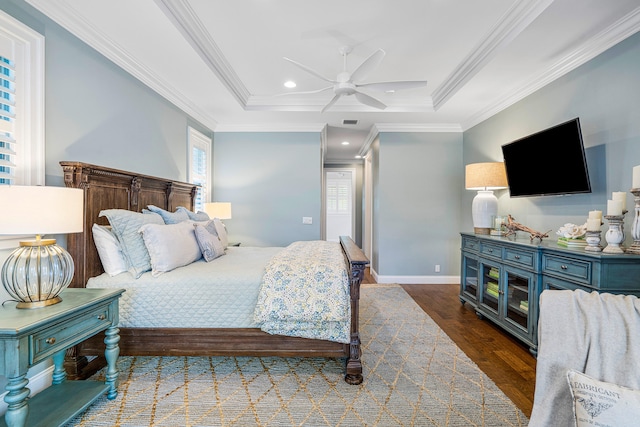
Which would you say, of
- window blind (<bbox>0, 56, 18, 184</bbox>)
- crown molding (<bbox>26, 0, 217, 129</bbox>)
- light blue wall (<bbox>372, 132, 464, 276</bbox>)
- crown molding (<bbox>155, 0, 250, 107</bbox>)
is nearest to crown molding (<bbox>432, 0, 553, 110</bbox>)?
light blue wall (<bbox>372, 132, 464, 276</bbox>)

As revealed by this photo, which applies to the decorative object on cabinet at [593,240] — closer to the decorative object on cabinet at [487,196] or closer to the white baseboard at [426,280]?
the decorative object on cabinet at [487,196]

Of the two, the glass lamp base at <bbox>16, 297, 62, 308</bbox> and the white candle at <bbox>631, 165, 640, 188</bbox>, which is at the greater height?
the white candle at <bbox>631, 165, 640, 188</bbox>

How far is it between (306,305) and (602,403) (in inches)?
58.9

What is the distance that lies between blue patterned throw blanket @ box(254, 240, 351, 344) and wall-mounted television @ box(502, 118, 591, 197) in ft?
7.27

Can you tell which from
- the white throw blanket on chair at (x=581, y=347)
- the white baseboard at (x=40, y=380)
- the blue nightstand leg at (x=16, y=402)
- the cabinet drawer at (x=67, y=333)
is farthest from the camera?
the white baseboard at (x=40, y=380)

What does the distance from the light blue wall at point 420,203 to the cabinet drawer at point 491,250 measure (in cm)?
159

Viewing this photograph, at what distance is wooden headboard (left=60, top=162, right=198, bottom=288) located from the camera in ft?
6.87

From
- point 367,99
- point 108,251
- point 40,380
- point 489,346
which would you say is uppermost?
point 367,99

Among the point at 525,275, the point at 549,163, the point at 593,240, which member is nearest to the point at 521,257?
the point at 525,275

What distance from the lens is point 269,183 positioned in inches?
193

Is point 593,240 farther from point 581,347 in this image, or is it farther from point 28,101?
point 28,101

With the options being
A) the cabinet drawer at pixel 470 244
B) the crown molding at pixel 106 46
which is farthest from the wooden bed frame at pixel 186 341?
the cabinet drawer at pixel 470 244

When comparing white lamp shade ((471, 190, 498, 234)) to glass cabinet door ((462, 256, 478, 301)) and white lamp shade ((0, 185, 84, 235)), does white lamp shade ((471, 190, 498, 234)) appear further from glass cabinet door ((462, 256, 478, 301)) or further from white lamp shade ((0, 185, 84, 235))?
white lamp shade ((0, 185, 84, 235))

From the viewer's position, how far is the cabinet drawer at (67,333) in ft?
4.60
